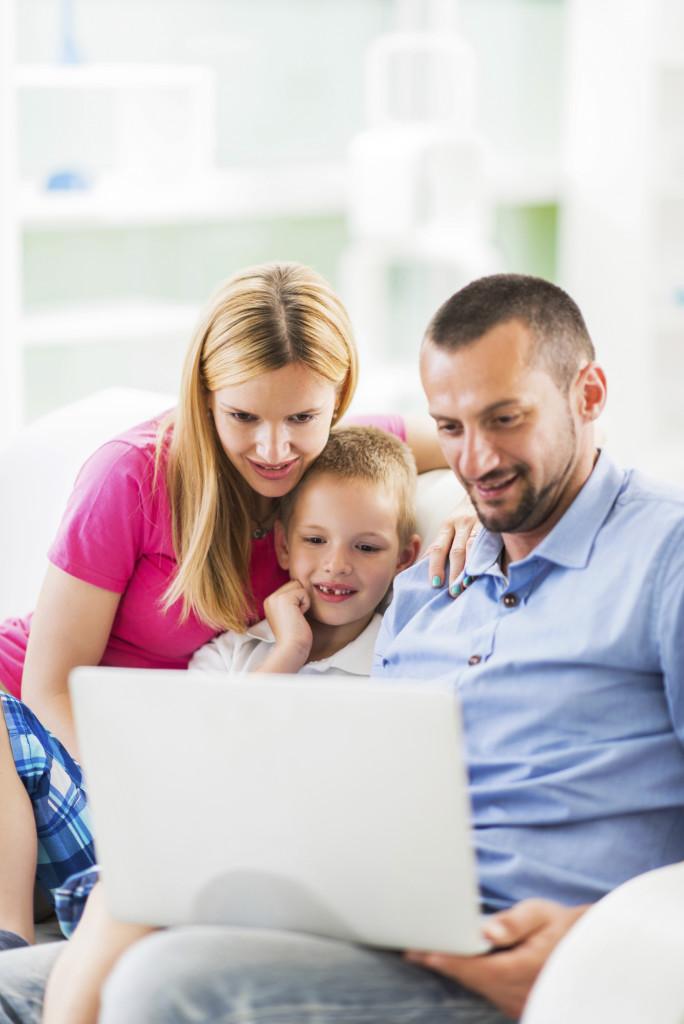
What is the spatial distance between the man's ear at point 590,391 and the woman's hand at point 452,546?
25 cm

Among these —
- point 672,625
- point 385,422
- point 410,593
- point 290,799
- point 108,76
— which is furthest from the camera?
point 108,76

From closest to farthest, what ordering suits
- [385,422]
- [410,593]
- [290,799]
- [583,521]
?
1. [290,799]
2. [583,521]
3. [410,593]
4. [385,422]

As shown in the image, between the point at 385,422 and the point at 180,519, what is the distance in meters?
0.38

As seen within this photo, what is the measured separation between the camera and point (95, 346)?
12.9 feet

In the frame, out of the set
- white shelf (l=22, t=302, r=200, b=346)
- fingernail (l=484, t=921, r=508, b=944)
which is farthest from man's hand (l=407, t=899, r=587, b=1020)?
white shelf (l=22, t=302, r=200, b=346)

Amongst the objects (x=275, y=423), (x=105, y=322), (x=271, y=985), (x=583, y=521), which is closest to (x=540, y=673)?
(x=583, y=521)

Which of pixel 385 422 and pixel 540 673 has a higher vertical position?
pixel 385 422

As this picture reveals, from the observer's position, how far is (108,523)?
62.7 inches

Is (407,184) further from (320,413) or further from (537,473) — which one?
(537,473)

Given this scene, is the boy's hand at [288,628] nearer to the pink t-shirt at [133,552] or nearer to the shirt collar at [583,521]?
the pink t-shirt at [133,552]

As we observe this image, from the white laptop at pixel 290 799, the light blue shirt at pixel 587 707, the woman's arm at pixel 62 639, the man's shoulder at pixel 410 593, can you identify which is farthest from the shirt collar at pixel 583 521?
the woman's arm at pixel 62 639

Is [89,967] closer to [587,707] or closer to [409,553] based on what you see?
[587,707]

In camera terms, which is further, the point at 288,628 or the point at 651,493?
the point at 288,628

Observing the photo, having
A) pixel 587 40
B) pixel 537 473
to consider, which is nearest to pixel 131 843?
pixel 537 473
